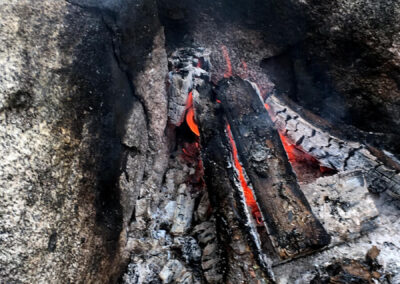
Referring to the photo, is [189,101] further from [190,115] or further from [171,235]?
[171,235]

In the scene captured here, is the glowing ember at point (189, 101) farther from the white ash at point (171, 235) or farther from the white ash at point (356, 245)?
the white ash at point (356, 245)

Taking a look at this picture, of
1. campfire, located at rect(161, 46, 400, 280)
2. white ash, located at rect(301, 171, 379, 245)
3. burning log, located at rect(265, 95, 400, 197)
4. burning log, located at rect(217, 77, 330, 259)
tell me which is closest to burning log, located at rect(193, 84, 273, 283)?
campfire, located at rect(161, 46, 400, 280)

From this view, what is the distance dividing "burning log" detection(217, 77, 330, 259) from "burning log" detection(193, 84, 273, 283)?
111mm

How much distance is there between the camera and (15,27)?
1233 mm

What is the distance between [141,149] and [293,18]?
5.36 feet

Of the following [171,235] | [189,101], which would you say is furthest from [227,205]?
[189,101]

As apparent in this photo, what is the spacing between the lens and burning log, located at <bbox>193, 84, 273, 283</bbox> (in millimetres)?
1658

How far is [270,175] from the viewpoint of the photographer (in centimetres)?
187

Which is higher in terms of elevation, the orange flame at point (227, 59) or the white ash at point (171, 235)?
the orange flame at point (227, 59)

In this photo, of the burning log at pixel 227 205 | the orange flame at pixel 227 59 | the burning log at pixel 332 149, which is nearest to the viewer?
the burning log at pixel 227 205

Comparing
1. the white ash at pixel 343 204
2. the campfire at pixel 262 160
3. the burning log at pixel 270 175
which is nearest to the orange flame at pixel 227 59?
the campfire at pixel 262 160

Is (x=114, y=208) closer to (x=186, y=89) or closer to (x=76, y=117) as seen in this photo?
(x=76, y=117)

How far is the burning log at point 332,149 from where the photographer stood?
2049 millimetres

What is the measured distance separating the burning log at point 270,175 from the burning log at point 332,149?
379 millimetres
